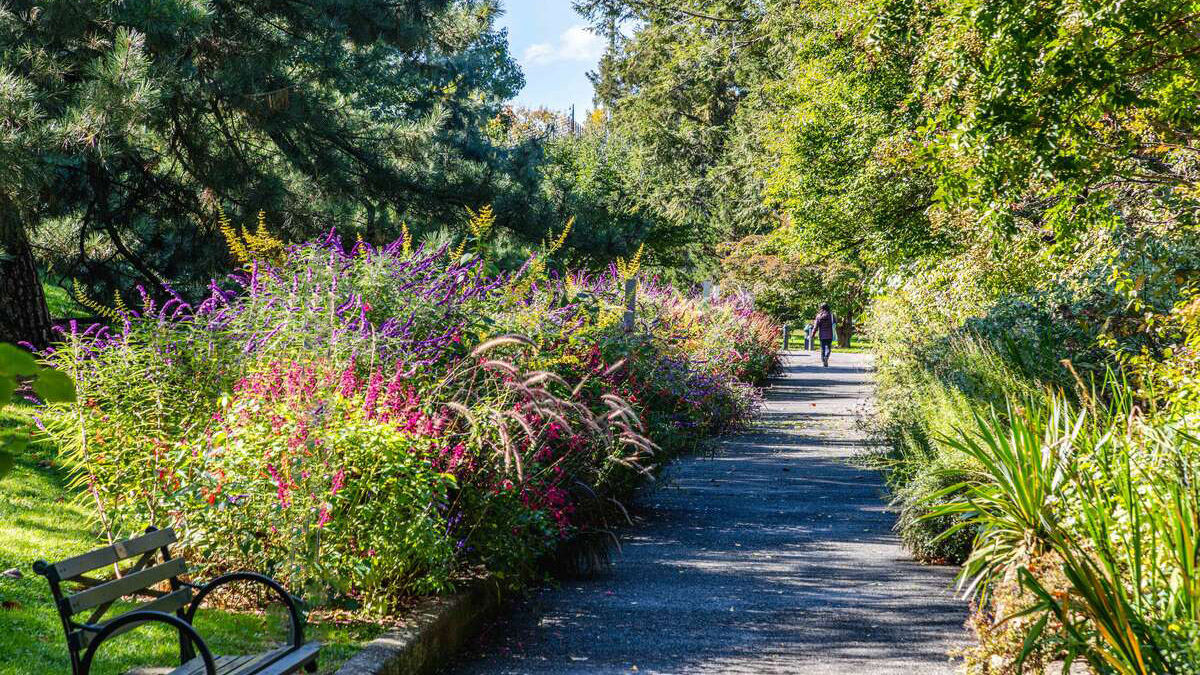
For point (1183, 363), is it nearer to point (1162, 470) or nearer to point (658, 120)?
point (1162, 470)

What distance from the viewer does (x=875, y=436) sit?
11664 millimetres

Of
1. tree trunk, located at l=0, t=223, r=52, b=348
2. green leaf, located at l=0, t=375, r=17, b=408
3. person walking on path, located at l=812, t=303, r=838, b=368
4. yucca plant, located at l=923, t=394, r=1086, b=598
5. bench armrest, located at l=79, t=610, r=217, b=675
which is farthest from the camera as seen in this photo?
person walking on path, located at l=812, t=303, r=838, b=368

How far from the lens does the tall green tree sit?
8.93m

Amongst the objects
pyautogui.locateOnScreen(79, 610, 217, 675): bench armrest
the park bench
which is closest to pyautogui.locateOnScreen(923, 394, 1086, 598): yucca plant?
the park bench

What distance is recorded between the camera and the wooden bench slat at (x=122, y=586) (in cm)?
389

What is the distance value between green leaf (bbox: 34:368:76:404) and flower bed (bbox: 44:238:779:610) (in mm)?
3540

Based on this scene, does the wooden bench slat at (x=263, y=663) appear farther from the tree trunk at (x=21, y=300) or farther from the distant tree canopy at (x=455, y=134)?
the tree trunk at (x=21, y=300)

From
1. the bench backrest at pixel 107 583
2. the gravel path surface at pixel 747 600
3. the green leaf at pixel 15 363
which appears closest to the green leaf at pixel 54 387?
the green leaf at pixel 15 363

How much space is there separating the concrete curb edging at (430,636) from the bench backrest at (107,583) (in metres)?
0.80

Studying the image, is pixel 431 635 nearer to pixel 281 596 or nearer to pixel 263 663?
pixel 281 596

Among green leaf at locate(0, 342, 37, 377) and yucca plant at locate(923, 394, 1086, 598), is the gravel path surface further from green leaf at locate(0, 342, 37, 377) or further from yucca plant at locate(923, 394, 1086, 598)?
green leaf at locate(0, 342, 37, 377)

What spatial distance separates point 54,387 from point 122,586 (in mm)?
2962

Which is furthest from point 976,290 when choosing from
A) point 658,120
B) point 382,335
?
point 658,120

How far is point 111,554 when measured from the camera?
4.25 m
